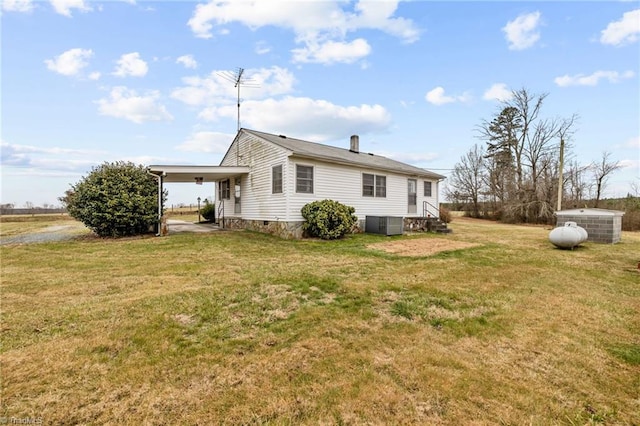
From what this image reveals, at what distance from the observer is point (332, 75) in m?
15.0

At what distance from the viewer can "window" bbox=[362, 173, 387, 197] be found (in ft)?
43.7

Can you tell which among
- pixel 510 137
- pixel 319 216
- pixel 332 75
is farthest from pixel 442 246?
pixel 510 137

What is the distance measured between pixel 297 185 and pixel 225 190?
6.41 metres

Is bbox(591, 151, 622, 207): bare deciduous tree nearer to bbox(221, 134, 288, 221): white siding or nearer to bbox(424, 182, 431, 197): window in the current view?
bbox(424, 182, 431, 197): window

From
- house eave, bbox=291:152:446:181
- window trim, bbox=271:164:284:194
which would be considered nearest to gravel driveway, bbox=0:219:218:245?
window trim, bbox=271:164:284:194

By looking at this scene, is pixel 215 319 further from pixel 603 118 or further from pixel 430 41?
pixel 603 118

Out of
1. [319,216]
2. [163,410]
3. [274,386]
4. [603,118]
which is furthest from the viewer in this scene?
[603,118]

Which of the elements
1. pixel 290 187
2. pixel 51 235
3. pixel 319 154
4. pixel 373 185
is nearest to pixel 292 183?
pixel 290 187

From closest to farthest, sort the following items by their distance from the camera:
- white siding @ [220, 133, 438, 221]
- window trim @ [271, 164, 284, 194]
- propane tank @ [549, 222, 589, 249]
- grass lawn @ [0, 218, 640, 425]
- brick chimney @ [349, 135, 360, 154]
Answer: grass lawn @ [0, 218, 640, 425] < propane tank @ [549, 222, 589, 249] < white siding @ [220, 133, 438, 221] < window trim @ [271, 164, 284, 194] < brick chimney @ [349, 135, 360, 154]

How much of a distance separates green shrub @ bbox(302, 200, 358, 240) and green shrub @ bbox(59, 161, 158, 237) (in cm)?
605

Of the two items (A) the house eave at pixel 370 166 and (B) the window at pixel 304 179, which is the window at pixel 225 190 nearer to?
(B) the window at pixel 304 179

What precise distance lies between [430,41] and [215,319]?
44.7 feet

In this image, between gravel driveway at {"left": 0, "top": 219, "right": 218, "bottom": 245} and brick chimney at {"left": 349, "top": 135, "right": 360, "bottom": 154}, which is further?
brick chimney at {"left": 349, "top": 135, "right": 360, "bottom": 154}

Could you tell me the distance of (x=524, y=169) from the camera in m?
25.1
